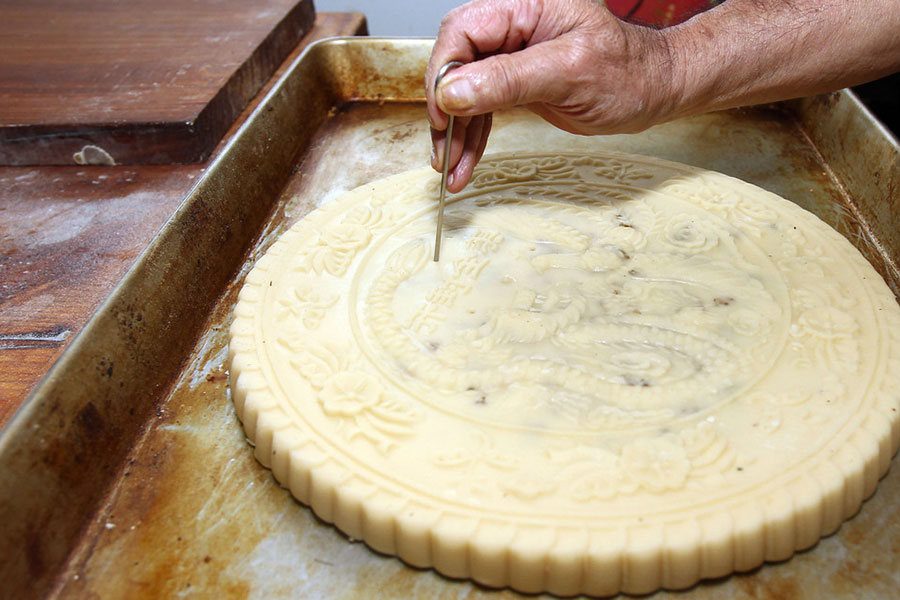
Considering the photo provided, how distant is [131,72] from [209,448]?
7.15 ft

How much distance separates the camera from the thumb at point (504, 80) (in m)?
1.66

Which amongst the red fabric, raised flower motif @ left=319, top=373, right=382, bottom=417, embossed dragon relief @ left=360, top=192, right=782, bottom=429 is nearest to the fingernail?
embossed dragon relief @ left=360, top=192, right=782, bottom=429

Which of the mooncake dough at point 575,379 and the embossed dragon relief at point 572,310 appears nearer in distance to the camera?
the mooncake dough at point 575,379

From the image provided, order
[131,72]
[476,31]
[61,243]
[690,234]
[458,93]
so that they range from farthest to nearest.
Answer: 1. [131,72]
2. [61,243]
3. [690,234]
4. [476,31]
5. [458,93]

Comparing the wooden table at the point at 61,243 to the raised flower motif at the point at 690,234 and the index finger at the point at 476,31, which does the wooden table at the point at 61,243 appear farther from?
the raised flower motif at the point at 690,234

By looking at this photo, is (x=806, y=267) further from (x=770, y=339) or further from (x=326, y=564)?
(x=326, y=564)

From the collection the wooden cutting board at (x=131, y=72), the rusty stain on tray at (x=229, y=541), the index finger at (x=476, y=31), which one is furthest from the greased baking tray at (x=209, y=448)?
the index finger at (x=476, y=31)

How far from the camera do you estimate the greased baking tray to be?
1351 mm

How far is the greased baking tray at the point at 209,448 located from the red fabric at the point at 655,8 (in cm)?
86

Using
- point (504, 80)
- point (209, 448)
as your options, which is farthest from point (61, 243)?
point (504, 80)

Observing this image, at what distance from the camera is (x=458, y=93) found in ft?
5.45

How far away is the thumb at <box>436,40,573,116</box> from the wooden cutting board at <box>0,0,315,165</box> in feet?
4.73

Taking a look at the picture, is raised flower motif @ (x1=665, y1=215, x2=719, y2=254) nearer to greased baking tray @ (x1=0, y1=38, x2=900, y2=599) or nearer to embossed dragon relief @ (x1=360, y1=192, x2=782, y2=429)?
embossed dragon relief @ (x1=360, y1=192, x2=782, y2=429)

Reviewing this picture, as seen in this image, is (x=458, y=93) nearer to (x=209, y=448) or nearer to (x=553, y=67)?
(x=553, y=67)
